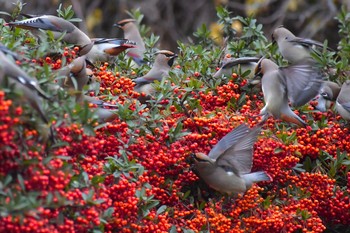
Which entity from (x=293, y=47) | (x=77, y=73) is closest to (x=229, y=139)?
(x=77, y=73)

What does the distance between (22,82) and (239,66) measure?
6.92 ft

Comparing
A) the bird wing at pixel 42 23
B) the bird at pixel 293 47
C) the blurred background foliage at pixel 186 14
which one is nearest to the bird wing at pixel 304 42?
the bird at pixel 293 47

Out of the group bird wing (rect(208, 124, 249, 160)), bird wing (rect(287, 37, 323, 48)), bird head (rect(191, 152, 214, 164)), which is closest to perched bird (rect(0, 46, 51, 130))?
bird head (rect(191, 152, 214, 164))

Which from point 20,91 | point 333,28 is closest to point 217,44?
point 20,91

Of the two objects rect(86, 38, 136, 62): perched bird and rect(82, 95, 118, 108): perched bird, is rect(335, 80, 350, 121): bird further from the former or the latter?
rect(82, 95, 118, 108): perched bird

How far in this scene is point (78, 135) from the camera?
12.6 ft

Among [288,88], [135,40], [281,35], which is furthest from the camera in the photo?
[135,40]

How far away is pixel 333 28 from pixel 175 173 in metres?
7.40

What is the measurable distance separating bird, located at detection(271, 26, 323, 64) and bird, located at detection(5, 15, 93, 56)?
1.38m

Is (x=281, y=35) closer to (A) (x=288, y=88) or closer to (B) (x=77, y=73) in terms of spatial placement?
(A) (x=288, y=88)

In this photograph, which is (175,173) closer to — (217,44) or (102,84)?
(102,84)

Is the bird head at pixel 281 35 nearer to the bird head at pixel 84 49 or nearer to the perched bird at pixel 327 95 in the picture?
the perched bird at pixel 327 95

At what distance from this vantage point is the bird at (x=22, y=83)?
3494mm

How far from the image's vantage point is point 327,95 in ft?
18.3
